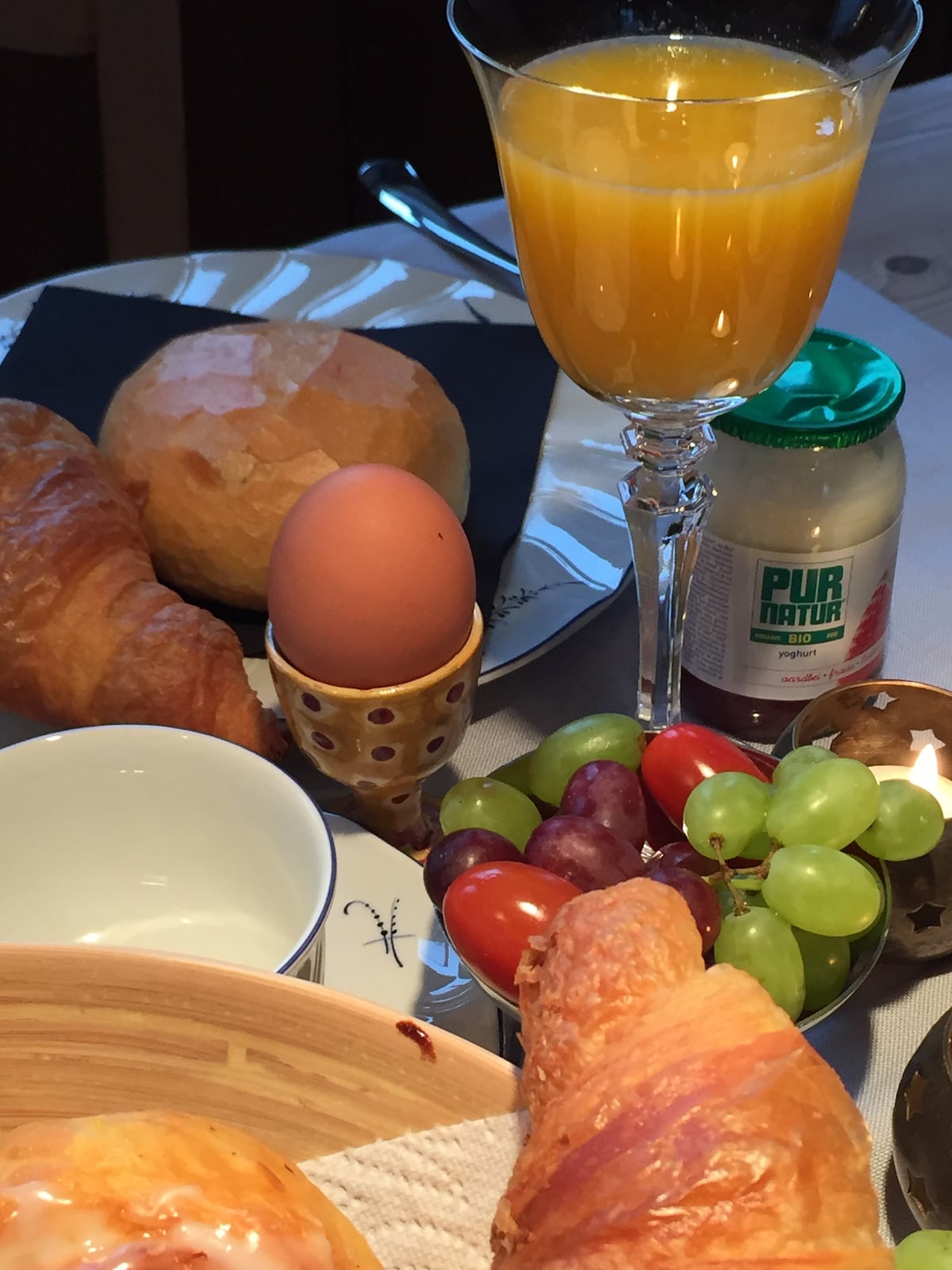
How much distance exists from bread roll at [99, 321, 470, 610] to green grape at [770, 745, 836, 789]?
1.19 feet

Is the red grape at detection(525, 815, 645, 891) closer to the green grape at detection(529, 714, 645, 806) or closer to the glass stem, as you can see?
the green grape at detection(529, 714, 645, 806)

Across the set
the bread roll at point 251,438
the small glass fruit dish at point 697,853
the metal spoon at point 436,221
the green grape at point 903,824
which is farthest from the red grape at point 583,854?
the metal spoon at point 436,221

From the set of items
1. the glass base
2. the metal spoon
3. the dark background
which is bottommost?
the dark background

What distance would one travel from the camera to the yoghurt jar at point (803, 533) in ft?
2.38

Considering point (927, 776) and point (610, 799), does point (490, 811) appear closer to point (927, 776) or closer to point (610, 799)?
point (610, 799)

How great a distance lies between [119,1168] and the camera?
328mm

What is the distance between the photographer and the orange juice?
24.0 inches

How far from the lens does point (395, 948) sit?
25.2 inches

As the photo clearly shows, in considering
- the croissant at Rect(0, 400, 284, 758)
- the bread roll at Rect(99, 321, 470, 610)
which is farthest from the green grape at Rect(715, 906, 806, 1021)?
the bread roll at Rect(99, 321, 470, 610)

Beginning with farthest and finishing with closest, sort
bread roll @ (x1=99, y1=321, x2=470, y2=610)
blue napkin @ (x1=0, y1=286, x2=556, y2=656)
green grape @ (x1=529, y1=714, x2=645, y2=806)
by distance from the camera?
blue napkin @ (x1=0, y1=286, x2=556, y2=656), bread roll @ (x1=99, y1=321, x2=470, y2=610), green grape @ (x1=529, y1=714, x2=645, y2=806)

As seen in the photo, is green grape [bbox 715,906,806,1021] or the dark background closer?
green grape [bbox 715,906,806,1021]

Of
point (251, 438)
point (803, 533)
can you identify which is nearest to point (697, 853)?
point (803, 533)

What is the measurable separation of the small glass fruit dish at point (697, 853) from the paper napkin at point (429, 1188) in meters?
0.15

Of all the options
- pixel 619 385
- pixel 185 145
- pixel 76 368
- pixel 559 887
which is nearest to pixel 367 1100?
pixel 559 887
